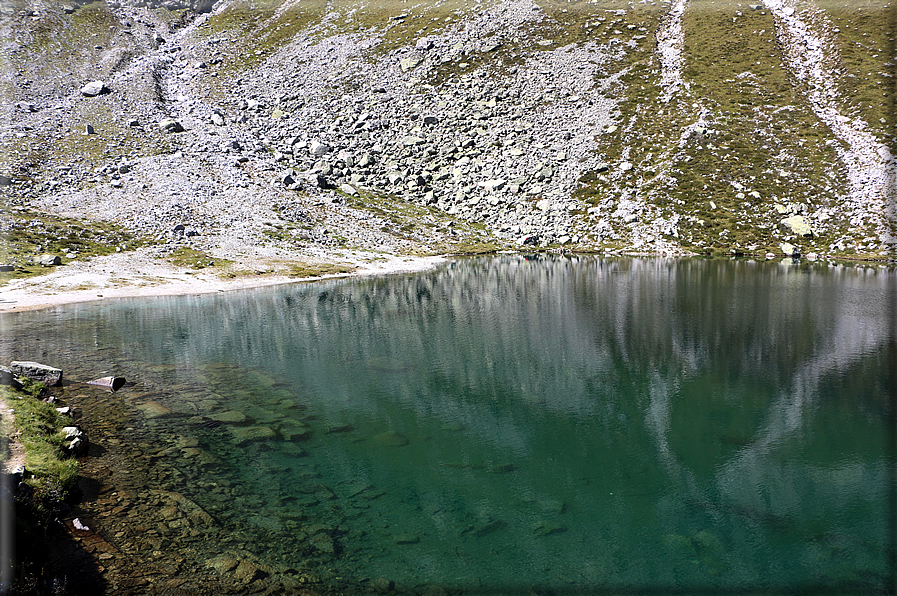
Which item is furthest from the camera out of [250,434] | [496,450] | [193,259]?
[193,259]

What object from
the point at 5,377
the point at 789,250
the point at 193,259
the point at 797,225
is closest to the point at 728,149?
the point at 797,225

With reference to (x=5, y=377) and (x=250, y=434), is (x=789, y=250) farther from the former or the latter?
(x=5, y=377)

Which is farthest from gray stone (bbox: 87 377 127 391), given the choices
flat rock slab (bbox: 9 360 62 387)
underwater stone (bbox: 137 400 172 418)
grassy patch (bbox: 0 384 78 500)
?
grassy patch (bbox: 0 384 78 500)

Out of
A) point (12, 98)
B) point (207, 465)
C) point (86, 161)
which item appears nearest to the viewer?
point (207, 465)

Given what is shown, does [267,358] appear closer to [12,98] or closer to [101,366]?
[101,366]

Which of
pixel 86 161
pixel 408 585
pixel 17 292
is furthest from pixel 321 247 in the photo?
pixel 408 585

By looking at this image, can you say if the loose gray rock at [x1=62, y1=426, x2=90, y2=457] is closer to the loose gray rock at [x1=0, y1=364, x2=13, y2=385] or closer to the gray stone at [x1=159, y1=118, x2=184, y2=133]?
the loose gray rock at [x1=0, y1=364, x2=13, y2=385]
